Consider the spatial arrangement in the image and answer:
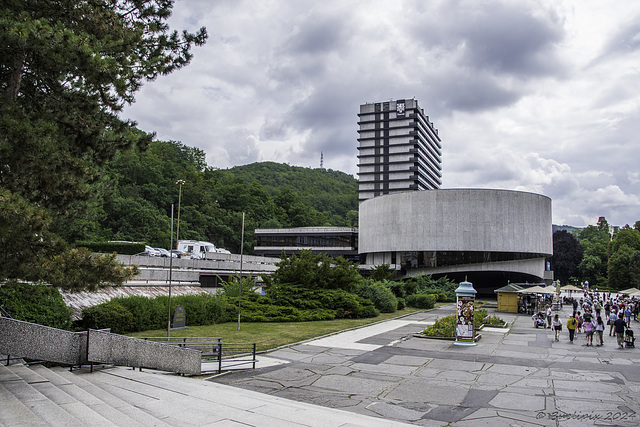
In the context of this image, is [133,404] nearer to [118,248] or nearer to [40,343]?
[40,343]

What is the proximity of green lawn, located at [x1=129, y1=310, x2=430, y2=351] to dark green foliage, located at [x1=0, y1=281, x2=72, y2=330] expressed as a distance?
5011 mm

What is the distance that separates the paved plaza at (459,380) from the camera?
10.8 metres

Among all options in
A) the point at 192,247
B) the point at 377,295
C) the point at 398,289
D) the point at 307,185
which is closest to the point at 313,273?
the point at 377,295

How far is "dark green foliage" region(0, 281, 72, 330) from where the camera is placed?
13.2m

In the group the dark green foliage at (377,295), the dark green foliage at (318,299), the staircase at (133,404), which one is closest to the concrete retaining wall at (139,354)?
the staircase at (133,404)

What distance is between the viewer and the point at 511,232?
66.6 m

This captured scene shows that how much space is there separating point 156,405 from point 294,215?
111470 millimetres

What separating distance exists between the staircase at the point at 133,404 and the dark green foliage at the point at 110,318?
258 inches

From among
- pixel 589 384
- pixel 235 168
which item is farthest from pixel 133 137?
pixel 235 168

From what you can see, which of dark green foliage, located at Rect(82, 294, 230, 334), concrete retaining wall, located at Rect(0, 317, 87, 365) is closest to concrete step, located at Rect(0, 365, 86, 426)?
concrete retaining wall, located at Rect(0, 317, 87, 365)

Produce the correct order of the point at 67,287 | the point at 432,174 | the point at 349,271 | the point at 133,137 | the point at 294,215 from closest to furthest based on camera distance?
the point at 67,287 < the point at 133,137 < the point at 349,271 < the point at 294,215 < the point at 432,174

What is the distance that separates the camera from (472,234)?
2608 inches

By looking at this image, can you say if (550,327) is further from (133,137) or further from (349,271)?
(133,137)

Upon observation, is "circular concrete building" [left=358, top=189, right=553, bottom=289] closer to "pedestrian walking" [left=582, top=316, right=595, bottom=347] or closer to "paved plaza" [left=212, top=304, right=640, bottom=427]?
"paved plaza" [left=212, top=304, right=640, bottom=427]
